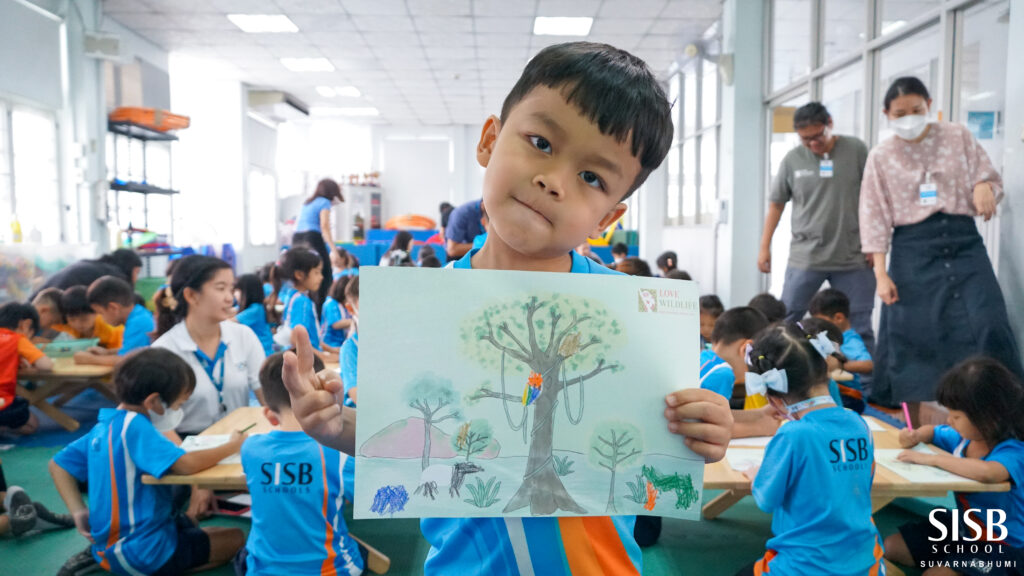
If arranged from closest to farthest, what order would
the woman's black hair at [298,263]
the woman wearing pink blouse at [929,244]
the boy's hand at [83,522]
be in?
A: the boy's hand at [83,522]
the woman wearing pink blouse at [929,244]
the woman's black hair at [298,263]

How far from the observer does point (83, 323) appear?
475 centimetres

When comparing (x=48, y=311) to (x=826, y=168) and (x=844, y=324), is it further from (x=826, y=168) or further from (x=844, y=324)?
(x=826, y=168)

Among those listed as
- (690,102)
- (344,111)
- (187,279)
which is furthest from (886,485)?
(344,111)

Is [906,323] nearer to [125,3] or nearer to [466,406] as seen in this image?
[466,406]

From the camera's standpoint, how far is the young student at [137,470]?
2.31m

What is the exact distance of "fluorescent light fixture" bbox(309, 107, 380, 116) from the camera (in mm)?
15407

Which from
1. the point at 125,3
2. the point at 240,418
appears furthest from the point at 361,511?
the point at 125,3

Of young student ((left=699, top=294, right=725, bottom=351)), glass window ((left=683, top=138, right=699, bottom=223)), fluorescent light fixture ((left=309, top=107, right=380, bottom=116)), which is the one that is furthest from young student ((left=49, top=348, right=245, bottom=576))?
fluorescent light fixture ((left=309, top=107, right=380, bottom=116))

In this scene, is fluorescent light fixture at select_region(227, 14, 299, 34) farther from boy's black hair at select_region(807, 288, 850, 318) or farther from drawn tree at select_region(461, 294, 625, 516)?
drawn tree at select_region(461, 294, 625, 516)

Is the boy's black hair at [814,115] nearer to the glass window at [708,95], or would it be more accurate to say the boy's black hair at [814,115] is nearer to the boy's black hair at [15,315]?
the glass window at [708,95]

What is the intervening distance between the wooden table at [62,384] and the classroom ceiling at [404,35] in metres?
4.45

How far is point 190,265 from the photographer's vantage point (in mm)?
3240

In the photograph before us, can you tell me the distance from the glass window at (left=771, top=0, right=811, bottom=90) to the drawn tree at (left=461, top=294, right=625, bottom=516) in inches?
241

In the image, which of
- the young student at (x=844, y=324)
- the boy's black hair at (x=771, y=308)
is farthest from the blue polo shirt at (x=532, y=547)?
the boy's black hair at (x=771, y=308)
